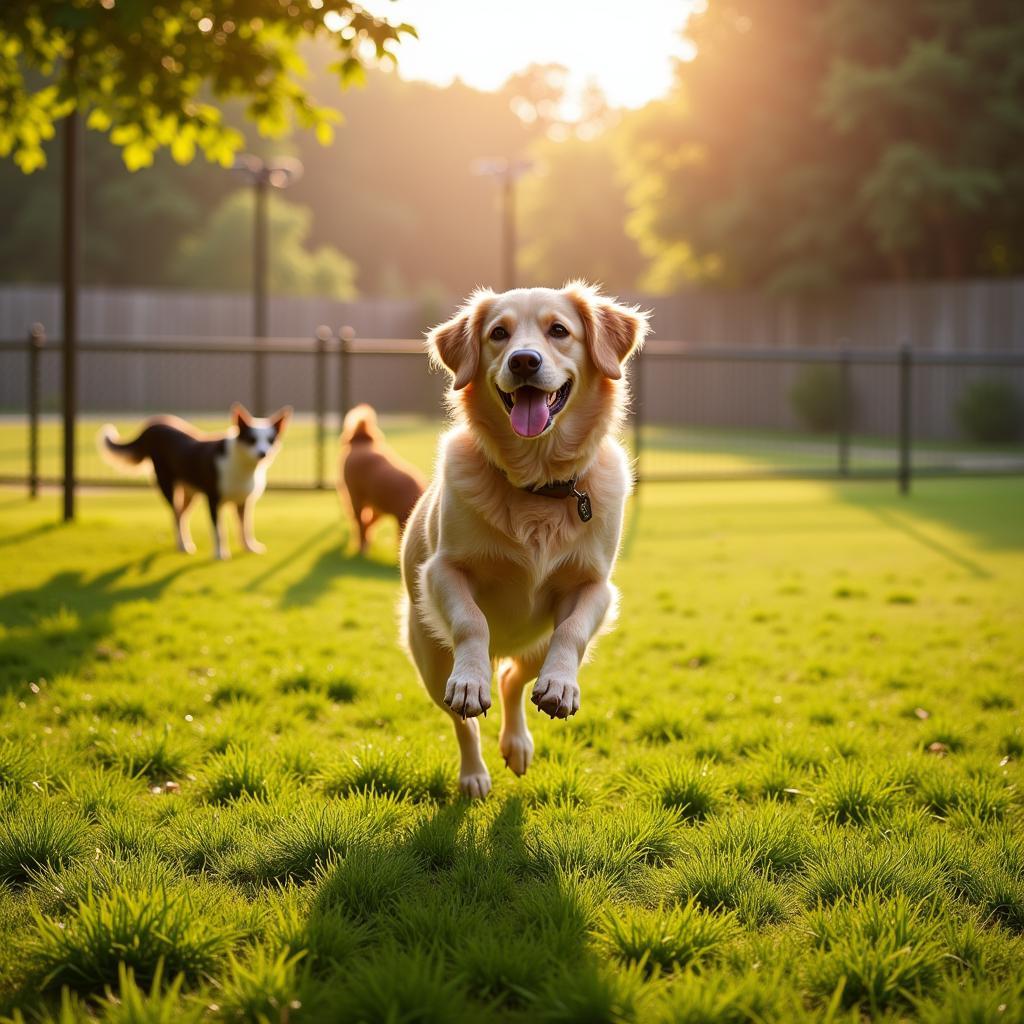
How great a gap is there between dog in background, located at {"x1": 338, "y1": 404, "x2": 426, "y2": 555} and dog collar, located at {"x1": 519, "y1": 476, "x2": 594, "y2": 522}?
485cm

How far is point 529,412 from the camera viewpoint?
12.6ft

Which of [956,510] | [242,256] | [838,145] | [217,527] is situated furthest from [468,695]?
[242,256]

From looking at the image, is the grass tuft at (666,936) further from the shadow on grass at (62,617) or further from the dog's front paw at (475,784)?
the shadow on grass at (62,617)

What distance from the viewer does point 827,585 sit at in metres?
8.87

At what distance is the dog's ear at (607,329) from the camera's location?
4.09 meters

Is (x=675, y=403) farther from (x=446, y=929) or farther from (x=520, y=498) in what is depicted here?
(x=446, y=929)

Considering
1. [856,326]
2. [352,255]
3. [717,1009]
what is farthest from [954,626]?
[352,255]

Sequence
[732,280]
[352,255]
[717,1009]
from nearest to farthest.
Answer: [717,1009]
[732,280]
[352,255]

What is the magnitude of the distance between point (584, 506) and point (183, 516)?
676 centimetres

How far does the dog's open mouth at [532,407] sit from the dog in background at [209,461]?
598 centimetres

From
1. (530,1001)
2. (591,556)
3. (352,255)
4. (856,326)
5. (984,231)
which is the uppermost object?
(352,255)

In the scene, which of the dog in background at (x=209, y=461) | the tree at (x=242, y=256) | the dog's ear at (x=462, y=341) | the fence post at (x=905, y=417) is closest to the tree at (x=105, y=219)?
the tree at (x=242, y=256)

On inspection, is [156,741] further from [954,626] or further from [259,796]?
[954,626]

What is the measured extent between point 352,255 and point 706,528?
2203 inches
